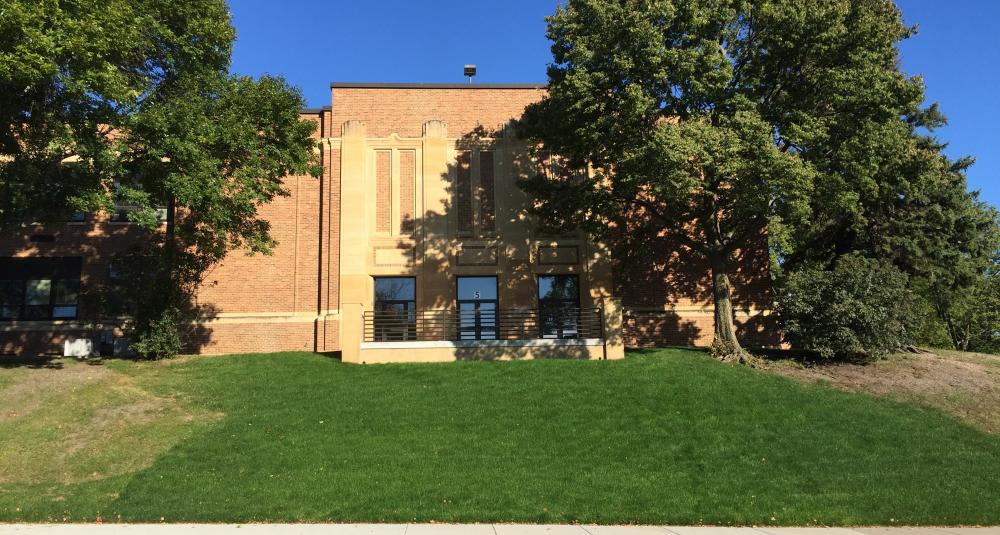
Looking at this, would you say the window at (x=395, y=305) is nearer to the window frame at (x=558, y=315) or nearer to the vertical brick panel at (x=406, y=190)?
the vertical brick panel at (x=406, y=190)

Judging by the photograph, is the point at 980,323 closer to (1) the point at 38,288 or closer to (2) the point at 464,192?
(2) the point at 464,192

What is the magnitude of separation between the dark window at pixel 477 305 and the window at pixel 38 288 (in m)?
14.4

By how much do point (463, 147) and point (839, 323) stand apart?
14.1 meters

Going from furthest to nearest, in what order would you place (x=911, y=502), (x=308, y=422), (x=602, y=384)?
1. (x=602, y=384)
2. (x=308, y=422)
3. (x=911, y=502)

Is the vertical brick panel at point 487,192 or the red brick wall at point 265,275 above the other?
the vertical brick panel at point 487,192

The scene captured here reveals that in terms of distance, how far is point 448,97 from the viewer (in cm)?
2473

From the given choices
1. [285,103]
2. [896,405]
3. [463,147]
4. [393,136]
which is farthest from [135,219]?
[896,405]

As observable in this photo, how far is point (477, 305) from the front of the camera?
23.5 m

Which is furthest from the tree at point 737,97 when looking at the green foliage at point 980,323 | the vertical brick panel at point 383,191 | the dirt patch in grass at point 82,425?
the green foliage at point 980,323

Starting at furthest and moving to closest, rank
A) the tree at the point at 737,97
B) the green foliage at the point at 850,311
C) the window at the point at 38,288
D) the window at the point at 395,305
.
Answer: the window at the point at 38,288, the window at the point at 395,305, the green foliage at the point at 850,311, the tree at the point at 737,97

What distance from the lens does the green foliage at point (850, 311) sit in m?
17.9

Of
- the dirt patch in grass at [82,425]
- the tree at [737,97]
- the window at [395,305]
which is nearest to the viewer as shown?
the dirt patch in grass at [82,425]

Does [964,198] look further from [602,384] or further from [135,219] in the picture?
[135,219]

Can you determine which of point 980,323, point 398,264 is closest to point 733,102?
point 398,264
